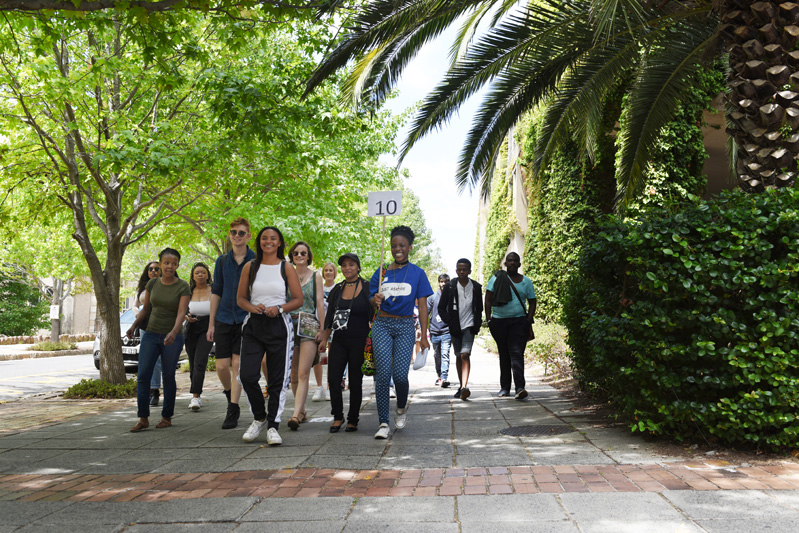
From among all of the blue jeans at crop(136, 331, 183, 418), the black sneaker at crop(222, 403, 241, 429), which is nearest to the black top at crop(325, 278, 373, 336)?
the black sneaker at crop(222, 403, 241, 429)

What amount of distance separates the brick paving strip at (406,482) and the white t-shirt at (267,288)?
1662 millimetres

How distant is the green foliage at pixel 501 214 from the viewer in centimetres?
2488

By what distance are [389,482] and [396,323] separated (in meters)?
1.96

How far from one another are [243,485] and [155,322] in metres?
3.06

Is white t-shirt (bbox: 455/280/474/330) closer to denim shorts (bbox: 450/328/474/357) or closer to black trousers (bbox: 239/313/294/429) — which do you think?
denim shorts (bbox: 450/328/474/357)

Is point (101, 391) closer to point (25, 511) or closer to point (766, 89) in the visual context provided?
point (25, 511)

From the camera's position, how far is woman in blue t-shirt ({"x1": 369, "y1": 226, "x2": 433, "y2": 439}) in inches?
237

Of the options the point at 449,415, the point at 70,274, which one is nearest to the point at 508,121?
the point at 449,415

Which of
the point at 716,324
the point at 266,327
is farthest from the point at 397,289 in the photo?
Answer: the point at 716,324

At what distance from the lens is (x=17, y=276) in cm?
2897

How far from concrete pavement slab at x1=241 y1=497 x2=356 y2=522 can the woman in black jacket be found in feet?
7.53

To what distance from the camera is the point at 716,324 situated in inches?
185

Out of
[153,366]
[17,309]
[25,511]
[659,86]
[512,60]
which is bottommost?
[25,511]

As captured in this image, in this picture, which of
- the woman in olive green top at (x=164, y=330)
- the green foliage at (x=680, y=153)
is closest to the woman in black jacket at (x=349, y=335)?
the woman in olive green top at (x=164, y=330)
